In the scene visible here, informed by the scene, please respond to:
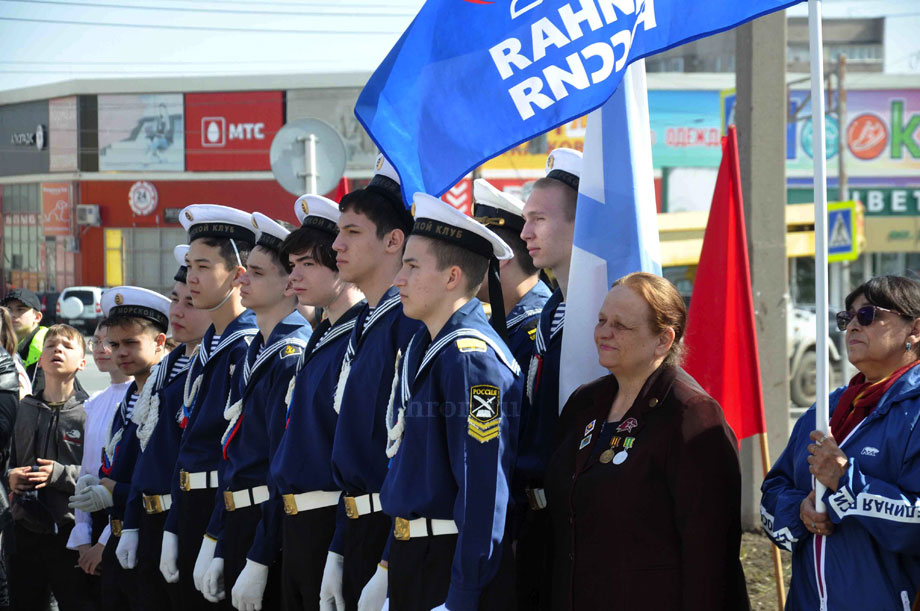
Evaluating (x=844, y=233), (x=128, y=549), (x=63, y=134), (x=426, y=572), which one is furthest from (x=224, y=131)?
(x=426, y=572)

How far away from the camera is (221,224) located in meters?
5.57

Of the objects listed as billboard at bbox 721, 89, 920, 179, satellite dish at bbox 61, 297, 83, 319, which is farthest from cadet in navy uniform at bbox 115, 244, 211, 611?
billboard at bbox 721, 89, 920, 179

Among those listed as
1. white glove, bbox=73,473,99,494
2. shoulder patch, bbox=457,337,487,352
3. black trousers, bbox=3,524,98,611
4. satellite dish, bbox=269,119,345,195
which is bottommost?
black trousers, bbox=3,524,98,611

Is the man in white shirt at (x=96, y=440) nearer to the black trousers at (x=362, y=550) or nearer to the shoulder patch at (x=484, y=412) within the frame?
the black trousers at (x=362, y=550)

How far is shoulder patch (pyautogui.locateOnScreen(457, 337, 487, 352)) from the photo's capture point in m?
3.55

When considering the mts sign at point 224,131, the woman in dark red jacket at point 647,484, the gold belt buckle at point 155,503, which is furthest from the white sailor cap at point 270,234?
the mts sign at point 224,131

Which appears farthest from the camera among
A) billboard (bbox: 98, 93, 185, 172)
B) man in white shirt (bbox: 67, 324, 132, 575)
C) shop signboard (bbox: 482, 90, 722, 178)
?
billboard (bbox: 98, 93, 185, 172)

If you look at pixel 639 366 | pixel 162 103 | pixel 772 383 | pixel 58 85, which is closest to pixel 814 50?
pixel 639 366

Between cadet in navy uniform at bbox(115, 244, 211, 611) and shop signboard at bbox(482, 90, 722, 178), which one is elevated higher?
shop signboard at bbox(482, 90, 722, 178)

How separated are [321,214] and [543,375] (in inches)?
53.5

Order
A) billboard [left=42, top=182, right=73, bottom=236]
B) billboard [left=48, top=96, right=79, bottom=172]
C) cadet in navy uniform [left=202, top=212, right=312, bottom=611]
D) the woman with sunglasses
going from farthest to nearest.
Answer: billboard [left=42, top=182, right=73, bottom=236]
billboard [left=48, top=96, right=79, bottom=172]
cadet in navy uniform [left=202, top=212, right=312, bottom=611]
the woman with sunglasses

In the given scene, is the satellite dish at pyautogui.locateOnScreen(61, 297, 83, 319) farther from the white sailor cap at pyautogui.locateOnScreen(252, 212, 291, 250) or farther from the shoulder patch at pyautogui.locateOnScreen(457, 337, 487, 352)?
the shoulder patch at pyautogui.locateOnScreen(457, 337, 487, 352)

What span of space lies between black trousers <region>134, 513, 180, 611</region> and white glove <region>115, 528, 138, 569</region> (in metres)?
0.02

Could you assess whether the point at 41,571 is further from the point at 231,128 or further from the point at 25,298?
the point at 231,128
